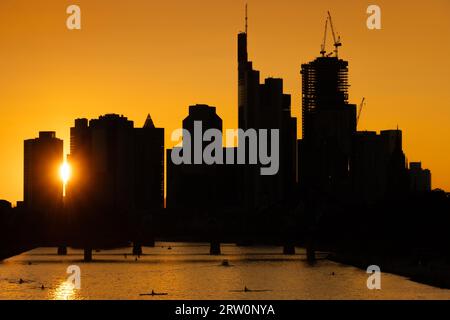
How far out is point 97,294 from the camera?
Answer: 16975 cm
